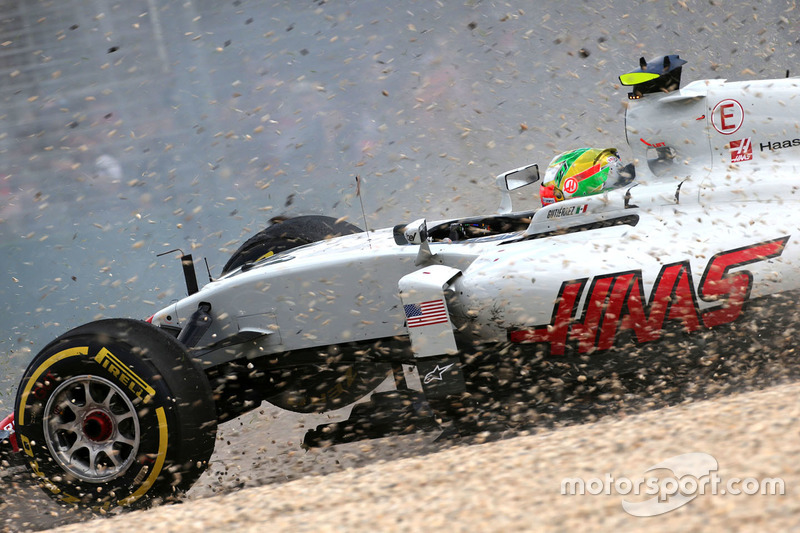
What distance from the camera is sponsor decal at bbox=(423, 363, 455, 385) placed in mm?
3414

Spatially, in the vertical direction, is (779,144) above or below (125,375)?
above

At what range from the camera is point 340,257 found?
372 cm

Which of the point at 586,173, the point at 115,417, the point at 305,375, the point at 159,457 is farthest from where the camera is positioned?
the point at 305,375

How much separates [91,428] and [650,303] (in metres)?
2.49

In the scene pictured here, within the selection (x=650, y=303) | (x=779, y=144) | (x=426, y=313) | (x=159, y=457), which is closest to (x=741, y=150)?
(x=779, y=144)

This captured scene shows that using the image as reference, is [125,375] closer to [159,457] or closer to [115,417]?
[115,417]

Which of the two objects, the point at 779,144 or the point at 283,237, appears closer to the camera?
the point at 779,144

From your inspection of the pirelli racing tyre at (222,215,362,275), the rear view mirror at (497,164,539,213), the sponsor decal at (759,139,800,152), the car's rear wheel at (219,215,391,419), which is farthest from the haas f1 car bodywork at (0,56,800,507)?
the pirelli racing tyre at (222,215,362,275)

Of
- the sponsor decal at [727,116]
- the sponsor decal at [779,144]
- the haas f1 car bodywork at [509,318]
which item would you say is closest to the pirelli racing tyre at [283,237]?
the haas f1 car bodywork at [509,318]

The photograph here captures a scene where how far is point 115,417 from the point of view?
3414 mm

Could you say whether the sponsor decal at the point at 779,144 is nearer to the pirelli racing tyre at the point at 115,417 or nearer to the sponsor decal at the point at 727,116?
the sponsor decal at the point at 727,116

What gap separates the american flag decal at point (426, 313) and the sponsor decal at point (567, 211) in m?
0.73

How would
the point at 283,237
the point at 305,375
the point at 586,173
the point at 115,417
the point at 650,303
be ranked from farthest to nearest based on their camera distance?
the point at 283,237, the point at 305,375, the point at 586,173, the point at 115,417, the point at 650,303

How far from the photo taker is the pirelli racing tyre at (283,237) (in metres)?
4.79
